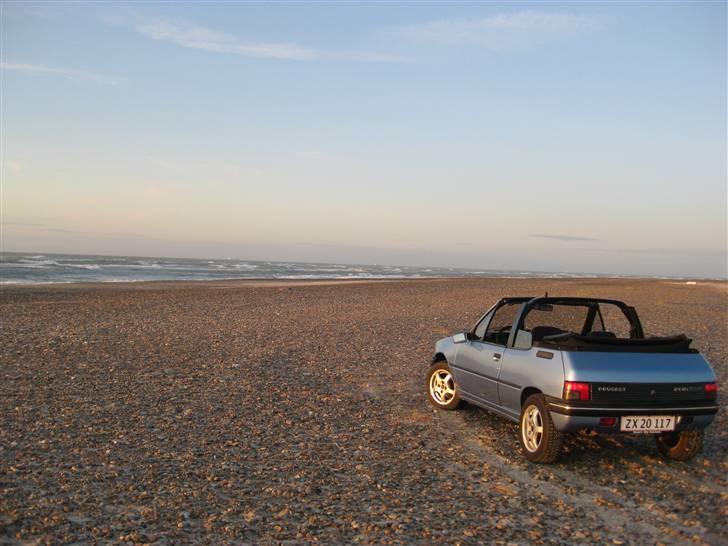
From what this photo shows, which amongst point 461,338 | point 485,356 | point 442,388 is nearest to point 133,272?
point 442,388

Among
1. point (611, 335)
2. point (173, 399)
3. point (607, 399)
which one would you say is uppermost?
point (611, 335)

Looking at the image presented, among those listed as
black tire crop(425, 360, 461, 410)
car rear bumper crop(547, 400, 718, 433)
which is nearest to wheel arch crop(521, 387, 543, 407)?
car rear bumper crop(547, 400, 718, 433)

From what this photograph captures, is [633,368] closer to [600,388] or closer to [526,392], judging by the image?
[600,388]

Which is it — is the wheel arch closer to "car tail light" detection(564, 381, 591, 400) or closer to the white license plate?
"car tail light" detection(564, 381, 591, 400)

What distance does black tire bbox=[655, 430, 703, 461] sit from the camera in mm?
6743

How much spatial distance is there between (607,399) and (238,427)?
423cm

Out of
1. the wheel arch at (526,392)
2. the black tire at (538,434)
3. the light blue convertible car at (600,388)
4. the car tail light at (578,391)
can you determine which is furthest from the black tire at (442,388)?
the car tail light at (578,391)

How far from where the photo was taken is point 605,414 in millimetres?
6129

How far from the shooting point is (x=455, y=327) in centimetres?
1959

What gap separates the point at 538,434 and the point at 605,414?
829mm

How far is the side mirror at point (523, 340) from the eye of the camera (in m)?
7.08

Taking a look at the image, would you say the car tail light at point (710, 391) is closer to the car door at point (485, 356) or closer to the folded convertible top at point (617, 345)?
the folded convertible top at point (617, 345)

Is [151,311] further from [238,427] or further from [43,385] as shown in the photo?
[238,427]

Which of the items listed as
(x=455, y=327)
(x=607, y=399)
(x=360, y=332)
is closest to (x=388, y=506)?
(x=607, y=399)
